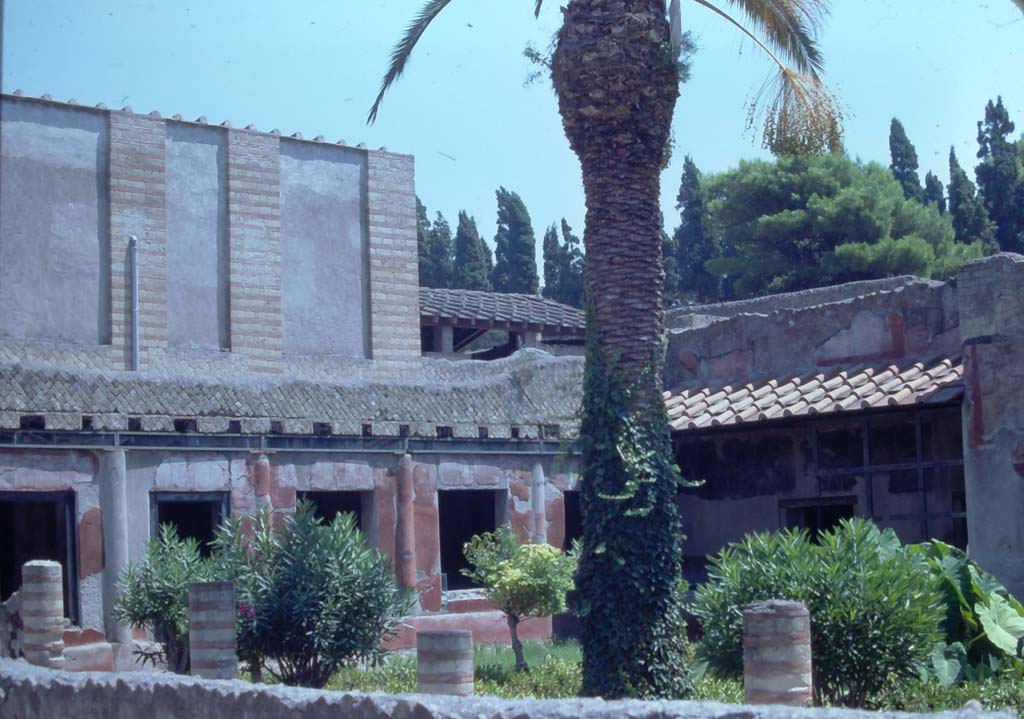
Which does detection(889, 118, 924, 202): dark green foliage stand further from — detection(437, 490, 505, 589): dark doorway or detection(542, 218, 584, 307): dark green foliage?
detection(437, 490, 505, 589): dark doorway

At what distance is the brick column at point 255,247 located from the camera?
2478 centimetres

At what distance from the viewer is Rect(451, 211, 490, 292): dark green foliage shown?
45203 millimetres

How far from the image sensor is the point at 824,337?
1539cm

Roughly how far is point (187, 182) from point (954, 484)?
1535cm

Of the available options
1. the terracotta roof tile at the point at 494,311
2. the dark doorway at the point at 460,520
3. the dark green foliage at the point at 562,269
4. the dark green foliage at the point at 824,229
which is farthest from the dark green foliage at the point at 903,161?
the dark doorway at the point at 460,520

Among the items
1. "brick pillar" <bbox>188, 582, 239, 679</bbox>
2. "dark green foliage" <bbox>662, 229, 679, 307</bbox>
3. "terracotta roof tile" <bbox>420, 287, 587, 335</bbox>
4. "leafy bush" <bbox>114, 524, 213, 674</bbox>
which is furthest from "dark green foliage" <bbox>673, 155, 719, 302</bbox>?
"brick pillar" <bbox>188, 582, 239, 679</bbox>

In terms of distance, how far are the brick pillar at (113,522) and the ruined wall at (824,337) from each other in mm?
6802

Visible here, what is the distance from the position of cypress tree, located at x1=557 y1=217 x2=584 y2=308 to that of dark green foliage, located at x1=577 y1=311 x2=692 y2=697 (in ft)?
113

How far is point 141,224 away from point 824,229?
21.2 metres

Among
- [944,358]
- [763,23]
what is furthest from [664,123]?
[944,358]

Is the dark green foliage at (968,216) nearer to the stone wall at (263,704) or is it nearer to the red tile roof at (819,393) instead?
the red tile roof at (819,393)

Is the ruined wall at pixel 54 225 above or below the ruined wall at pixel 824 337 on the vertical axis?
above

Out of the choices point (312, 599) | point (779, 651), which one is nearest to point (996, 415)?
point (779, 651)

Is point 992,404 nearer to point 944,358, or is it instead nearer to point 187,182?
point 944,358
